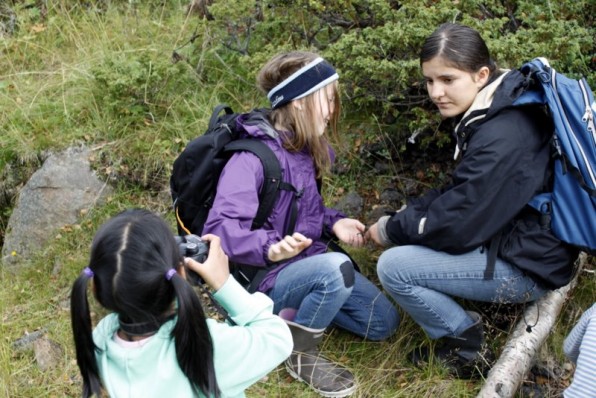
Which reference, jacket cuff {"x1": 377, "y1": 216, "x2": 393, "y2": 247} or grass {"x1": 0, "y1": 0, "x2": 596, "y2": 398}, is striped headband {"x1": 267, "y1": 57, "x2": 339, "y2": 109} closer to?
jacket cuff {"x1": 377, "y1": 216, "x2": 393, "y2": 247}

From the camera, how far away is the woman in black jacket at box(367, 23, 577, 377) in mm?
3117

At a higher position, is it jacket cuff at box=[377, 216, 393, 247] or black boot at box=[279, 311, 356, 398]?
jacket cuff at box=[377, 216, 393, 247]

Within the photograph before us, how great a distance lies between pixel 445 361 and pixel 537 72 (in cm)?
152

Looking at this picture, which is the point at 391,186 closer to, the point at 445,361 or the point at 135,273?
the point at 445,361

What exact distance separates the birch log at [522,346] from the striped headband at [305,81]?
5.18ft

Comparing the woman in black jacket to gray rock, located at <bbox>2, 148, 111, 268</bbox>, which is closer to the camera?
the woman in black jacket

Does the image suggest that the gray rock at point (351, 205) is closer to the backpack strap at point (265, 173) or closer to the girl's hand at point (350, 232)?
the girl's hand at point (350, 232)

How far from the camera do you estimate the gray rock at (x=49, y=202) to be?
17.8 feet

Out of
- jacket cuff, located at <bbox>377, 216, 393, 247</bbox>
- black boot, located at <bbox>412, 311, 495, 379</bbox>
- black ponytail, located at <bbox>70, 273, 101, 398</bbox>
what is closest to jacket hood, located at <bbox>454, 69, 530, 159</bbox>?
jacket cuff, located at <bbox>377, 216, 393, 247</bbox>

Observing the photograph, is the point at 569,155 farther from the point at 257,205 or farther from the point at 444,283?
the point at 257,205

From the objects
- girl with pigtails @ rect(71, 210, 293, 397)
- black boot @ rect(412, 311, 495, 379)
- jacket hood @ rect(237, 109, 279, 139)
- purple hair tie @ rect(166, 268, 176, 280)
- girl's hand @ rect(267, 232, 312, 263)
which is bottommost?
black boot @ rect(412, 311, 495, 379)

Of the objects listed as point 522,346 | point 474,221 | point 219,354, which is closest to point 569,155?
point 474,221

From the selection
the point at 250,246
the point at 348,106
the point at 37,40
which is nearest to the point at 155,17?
the point at 37,40

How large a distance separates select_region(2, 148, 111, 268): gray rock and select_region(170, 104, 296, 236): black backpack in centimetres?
211
